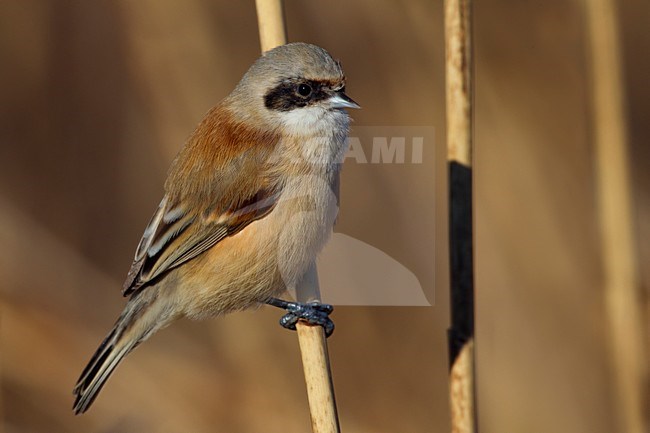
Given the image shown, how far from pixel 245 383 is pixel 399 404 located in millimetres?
941

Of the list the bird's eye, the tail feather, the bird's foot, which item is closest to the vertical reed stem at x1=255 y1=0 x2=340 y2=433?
the bird's foot

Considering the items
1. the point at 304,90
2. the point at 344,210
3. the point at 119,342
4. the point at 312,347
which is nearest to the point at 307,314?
the point at 312,347

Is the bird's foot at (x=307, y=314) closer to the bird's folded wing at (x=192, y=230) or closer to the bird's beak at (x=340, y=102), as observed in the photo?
the bird's folded wing at (x=192, y=230)

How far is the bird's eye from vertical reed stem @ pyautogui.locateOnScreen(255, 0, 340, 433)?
0.17 metres

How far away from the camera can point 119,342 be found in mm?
2756

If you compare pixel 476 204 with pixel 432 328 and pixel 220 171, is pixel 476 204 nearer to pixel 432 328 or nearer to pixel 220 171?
pixel 432 328

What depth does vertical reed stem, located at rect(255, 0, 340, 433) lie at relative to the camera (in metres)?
2.31

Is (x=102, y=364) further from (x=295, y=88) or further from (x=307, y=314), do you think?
(x=295, y=88)

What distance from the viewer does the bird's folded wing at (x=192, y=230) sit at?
111 inches

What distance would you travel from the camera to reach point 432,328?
4.42 meters

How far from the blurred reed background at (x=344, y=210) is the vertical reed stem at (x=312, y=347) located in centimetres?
106

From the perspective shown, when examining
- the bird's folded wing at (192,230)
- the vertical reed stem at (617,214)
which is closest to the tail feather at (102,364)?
the bird's folded wing at (192,230)

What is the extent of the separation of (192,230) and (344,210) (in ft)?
3.67

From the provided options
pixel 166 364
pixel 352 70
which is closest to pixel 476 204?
pixel 352 70
